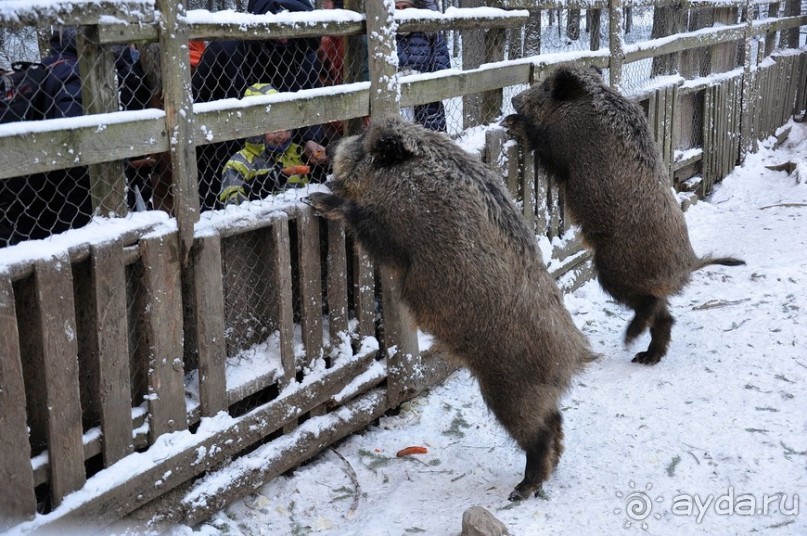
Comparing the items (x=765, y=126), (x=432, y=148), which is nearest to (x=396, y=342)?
(x=432, y=148)

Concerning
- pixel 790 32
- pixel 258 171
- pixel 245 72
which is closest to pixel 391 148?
pixel 258 171

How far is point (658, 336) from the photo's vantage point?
18.8 ft

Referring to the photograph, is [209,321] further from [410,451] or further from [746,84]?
[746,84]

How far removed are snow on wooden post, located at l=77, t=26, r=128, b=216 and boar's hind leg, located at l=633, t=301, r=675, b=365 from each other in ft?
12.2

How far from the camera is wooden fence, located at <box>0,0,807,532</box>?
312 cm

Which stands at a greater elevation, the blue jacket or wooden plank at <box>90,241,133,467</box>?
the blue jacket

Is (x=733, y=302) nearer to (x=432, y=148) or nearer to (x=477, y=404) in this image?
(x=477, y=404)

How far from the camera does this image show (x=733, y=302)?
6453 mm

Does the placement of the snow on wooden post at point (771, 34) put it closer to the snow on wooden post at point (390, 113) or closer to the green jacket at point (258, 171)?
the snow on wooden post at point (390, 113)

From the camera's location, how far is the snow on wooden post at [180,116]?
3391 millimetres

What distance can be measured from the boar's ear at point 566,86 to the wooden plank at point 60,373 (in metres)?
3.82

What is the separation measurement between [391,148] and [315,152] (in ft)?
1.87
